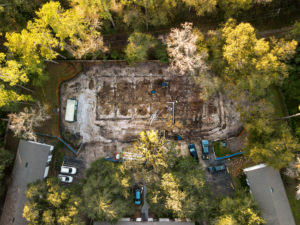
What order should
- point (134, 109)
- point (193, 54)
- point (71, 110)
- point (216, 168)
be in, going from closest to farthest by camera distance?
point (193, 54), point (216, 168), point (71, 110), point (134, 109)

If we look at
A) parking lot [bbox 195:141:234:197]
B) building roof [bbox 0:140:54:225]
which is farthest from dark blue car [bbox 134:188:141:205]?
building roof [bbox 0:140:54:225]

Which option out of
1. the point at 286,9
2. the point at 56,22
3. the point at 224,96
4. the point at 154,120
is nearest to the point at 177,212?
the point at 154,120

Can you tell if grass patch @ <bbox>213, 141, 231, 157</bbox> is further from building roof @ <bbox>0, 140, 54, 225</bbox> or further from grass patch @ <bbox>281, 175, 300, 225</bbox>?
building roof @ <bbox>0, 140, 54, 225</bbox>

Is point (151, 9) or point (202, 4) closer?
point (202, 4)

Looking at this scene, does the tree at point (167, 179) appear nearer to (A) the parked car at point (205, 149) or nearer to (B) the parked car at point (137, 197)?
(B) the parked car at point (137, 197)

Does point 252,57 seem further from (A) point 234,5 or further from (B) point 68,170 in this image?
(B) point 68,170

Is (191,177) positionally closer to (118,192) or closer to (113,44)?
(118,192)

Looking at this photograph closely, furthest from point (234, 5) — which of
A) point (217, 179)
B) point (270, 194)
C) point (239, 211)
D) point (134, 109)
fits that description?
point (239, 211)
